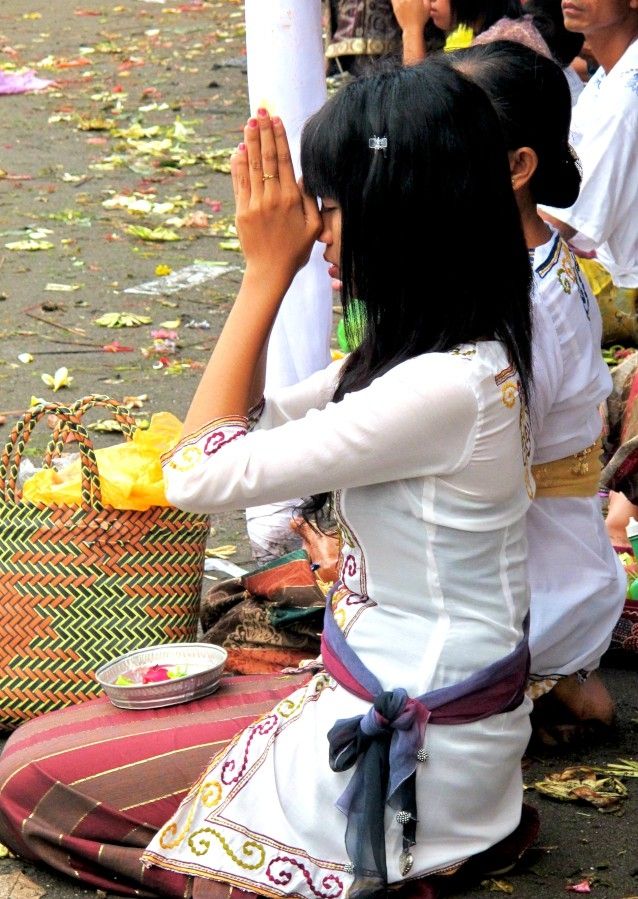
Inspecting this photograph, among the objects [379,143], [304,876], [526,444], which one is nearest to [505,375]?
[526,444]

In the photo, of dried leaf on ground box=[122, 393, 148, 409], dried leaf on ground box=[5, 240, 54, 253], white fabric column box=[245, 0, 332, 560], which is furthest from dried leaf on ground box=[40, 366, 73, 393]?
dried leaf on ground box=[5, 240, 54, 253]

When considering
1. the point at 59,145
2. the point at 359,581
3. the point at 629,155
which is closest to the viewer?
the point at 359,581

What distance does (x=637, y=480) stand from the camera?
13.0ft

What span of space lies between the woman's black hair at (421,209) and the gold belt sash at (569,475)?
798 mm

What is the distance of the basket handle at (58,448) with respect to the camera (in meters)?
3.16

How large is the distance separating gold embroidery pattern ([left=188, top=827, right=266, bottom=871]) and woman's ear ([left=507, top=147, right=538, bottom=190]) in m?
1.52

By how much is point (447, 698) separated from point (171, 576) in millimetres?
1106

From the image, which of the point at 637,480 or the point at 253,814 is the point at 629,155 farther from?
the point at 253,814

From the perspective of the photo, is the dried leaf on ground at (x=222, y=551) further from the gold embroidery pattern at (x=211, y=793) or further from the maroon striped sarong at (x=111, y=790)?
the gold embroidery pattern at (x=211, y=793)

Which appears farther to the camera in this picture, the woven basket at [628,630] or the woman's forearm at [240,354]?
the woven basket at [628,630]

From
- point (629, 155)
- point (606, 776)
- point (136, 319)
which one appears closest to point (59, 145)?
point (136, 319)

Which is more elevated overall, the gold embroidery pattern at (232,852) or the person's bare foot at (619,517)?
the gold embroidery pattern at (232,852)

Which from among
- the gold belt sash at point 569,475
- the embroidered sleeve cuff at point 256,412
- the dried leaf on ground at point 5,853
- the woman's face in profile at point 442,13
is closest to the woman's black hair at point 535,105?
the gold belt sash at point 569,475

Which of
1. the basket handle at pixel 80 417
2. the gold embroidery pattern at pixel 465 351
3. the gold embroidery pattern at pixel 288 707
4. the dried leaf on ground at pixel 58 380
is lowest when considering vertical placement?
the dried leaf on ground at pixel 58 380
